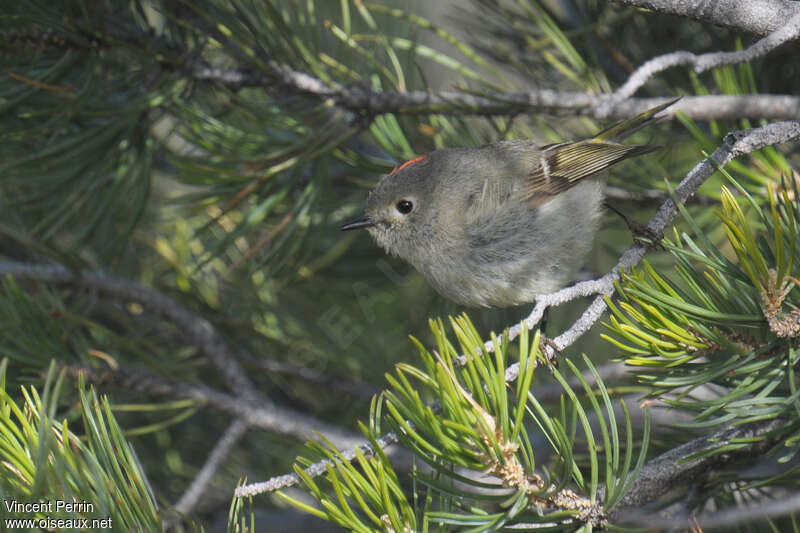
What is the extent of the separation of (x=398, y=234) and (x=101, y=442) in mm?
925

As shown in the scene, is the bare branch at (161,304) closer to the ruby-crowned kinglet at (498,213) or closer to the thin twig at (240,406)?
the thin twig at (240,406)

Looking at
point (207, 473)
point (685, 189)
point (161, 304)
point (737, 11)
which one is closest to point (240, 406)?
point (207, 473)

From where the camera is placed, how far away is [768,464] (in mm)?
942

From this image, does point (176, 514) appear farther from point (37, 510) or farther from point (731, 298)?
point (731, 298)

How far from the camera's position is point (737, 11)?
80 centimetres

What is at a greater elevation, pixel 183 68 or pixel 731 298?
pixel 183 68

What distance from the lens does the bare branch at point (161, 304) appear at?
147 centimetres

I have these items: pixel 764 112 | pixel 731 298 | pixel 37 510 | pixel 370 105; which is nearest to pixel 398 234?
pixel 370 105

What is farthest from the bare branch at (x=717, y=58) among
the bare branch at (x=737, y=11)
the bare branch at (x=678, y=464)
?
the bare branch at (x=678, y=464)

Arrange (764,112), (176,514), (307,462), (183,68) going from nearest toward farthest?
(307,462) → (176,514) → (764,112) → (183,68)

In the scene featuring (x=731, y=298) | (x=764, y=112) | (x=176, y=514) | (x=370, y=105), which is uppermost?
(x=370, y=105)

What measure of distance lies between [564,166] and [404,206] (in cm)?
36

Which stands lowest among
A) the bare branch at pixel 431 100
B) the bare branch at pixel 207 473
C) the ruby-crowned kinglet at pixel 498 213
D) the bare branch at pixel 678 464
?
the bare branch at pixel 207 473

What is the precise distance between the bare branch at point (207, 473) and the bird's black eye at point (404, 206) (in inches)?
22.0
